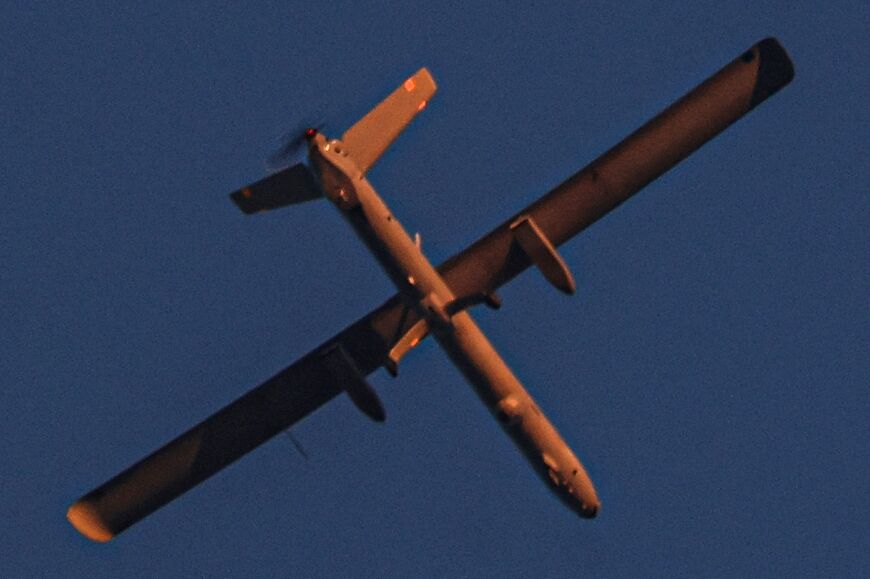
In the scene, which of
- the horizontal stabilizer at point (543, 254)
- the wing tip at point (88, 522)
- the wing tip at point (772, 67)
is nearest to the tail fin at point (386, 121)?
the horizontal stabilizer at point (543, 254)

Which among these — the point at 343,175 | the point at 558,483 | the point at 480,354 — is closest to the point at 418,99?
the point at 343,175

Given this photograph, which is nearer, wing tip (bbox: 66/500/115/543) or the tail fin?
the tail fin

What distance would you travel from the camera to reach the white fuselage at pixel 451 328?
141ft

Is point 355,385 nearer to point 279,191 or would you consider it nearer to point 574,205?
point 279,191

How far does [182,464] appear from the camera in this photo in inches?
1916

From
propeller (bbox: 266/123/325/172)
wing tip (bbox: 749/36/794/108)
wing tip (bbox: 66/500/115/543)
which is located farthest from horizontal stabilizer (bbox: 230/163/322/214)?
wing tip (bbox: 749/36/794/108)

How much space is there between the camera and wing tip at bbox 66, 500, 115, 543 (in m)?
48.8

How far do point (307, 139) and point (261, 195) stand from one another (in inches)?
91.8

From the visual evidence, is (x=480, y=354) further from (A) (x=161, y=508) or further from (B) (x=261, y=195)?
(A) (x=161, y=508)

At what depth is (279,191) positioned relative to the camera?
4416cm

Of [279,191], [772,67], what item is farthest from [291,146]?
[772,67]

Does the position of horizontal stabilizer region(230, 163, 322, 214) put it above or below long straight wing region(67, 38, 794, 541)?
above

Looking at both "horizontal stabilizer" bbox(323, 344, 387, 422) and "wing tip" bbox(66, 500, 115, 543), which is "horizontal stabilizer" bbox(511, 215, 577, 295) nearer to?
"horizontal stabilizer" bbox(323, 344, 387, 422)

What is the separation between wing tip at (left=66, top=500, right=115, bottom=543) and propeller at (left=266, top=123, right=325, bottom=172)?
11164mm
